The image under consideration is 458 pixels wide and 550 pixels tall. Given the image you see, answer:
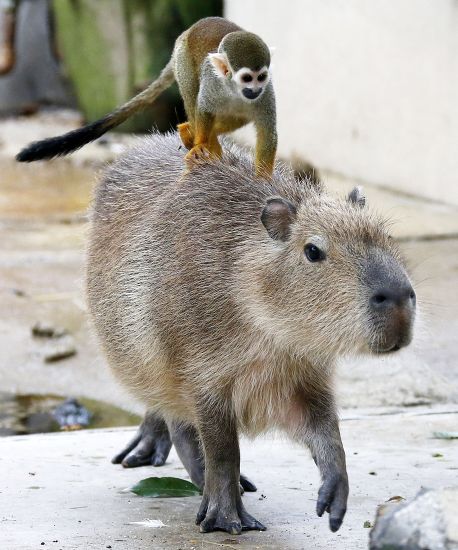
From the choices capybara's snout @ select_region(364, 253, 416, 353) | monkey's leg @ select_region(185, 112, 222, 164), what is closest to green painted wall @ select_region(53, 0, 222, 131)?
monkey's leg @ select_region(185, 112, 222, 164)

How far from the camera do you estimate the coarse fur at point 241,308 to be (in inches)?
144

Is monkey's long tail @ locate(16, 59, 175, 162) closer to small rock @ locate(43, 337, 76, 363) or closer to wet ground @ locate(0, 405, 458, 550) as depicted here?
wet ground @ locate(0, 405, 458, 550)

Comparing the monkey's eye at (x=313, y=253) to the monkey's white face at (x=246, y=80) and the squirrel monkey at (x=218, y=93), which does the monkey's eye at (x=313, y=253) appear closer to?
the squirrel monkey at (x=218, y=93)

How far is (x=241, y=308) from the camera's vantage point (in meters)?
3.92

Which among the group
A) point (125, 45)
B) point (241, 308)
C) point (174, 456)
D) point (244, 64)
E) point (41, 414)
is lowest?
point (125, 45)

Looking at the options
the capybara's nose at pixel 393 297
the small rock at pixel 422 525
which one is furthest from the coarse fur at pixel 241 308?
the small rock at pixel 422 525

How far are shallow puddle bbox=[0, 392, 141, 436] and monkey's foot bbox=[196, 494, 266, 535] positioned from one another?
2.06 meters

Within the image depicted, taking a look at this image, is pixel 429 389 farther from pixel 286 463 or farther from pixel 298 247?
pixel 298 247

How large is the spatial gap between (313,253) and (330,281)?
131 millimetres

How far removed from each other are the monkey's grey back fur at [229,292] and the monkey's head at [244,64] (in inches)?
11.7

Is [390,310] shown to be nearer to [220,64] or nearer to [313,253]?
[313,253]

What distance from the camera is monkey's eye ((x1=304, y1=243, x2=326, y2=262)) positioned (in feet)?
12.2

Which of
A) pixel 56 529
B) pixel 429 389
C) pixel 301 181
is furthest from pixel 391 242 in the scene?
pixel 429 389

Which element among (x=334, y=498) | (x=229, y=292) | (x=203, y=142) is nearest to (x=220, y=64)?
(x=203, y=142)
